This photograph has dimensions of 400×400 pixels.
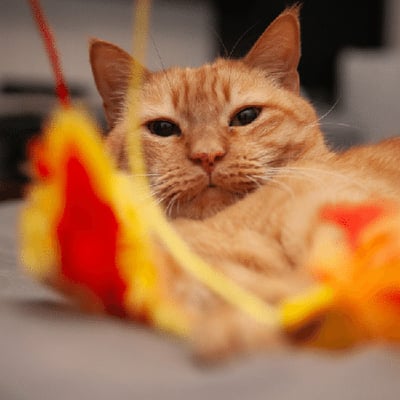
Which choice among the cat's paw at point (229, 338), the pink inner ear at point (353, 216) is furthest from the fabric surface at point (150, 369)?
the pink inner ear at point (353, 216)

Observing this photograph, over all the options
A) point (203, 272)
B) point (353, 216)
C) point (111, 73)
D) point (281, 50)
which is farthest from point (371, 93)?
point (203, 272)

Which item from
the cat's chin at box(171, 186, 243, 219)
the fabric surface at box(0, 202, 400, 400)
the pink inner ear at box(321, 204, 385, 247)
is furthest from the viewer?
the cat's chin at box(171, 186, 243, 219)

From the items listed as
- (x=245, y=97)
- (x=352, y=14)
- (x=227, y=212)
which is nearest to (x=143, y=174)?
(x=227, y=212)

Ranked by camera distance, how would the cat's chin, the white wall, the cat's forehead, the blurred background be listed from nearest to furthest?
the cat's chin
the cat's forehead
the white wall
the blurred background

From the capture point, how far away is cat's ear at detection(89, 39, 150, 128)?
4.38ft

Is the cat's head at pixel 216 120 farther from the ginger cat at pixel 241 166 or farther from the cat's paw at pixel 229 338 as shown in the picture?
the cat's paw at pixel 229 338

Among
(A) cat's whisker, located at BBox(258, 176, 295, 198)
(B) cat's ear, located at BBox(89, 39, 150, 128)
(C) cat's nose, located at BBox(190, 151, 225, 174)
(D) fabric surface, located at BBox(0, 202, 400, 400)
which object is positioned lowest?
(D) fabric surface, located at BBox(0, 202, 400, 400)

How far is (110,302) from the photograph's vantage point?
719 mm

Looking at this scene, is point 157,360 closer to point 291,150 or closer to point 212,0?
point 291,150

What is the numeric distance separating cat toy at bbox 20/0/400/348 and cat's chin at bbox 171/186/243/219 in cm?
35

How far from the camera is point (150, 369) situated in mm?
577

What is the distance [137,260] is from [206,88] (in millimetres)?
631

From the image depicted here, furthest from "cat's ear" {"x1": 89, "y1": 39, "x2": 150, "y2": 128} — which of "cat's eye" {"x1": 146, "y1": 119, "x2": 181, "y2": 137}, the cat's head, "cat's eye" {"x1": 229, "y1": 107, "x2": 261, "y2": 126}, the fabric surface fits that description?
the fabric surface

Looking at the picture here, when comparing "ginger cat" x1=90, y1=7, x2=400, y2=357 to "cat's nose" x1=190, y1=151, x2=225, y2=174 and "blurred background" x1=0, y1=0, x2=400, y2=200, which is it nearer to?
"cat's nose" x1=190, y1=151, x2=225, y2=174
